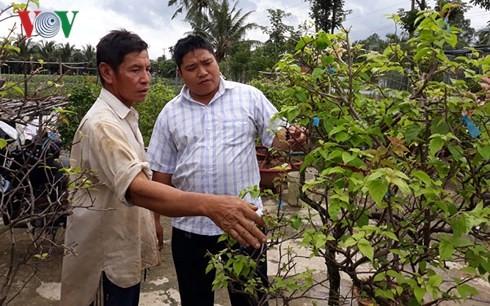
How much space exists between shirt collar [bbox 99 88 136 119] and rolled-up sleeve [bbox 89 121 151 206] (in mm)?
173

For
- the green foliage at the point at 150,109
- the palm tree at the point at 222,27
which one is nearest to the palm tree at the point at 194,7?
the palm tree at the point at 222,27

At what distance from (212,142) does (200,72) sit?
0.38 m

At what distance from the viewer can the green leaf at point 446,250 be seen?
110 centimetres

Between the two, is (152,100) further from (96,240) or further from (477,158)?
(477,158)

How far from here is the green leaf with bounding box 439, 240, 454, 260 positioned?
1.10 m

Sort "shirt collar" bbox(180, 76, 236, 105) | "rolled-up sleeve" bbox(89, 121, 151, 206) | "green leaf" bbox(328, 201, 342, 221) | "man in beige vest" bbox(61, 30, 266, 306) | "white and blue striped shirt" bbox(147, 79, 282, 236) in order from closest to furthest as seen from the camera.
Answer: "green leaf" bbox(328, 201, 342, 221), "rolled-up sleeve" bbox(89, 121, 151, 206), "man in beige vest" bbox(61, 30, 266, 306), "white and blue striped shirt" bbox(147, 79, 282, 236), "shirt collar" bbox(180, 76, 236, 105)

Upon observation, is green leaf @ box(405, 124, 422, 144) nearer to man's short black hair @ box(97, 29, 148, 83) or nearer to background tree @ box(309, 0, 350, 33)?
man's short black hair @ box(97, 29, 148, 83)

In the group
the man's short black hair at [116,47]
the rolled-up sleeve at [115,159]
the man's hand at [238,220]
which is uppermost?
the man's short black hair at [116,47]

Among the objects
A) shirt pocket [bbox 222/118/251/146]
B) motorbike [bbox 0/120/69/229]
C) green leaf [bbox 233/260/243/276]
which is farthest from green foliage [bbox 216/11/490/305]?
motorbike [bbox 0/120/69/229]

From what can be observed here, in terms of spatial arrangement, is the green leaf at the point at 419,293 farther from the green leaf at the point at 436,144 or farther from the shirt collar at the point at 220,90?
the shirt collar at the point at 220,90

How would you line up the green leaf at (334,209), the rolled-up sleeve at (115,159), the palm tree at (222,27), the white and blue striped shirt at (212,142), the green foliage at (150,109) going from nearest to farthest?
the green leaf at (334,209) → the rolled-up sleeve at (115,159) → the white and blue striped shirt at (212,142) → the green foliage at (150,109) → the palm tree at (222,27)

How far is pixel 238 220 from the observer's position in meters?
1.13

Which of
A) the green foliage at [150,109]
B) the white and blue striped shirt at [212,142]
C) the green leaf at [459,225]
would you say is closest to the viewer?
the green leaf at [459,225]

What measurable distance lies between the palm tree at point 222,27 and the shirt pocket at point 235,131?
24647 millimetres
